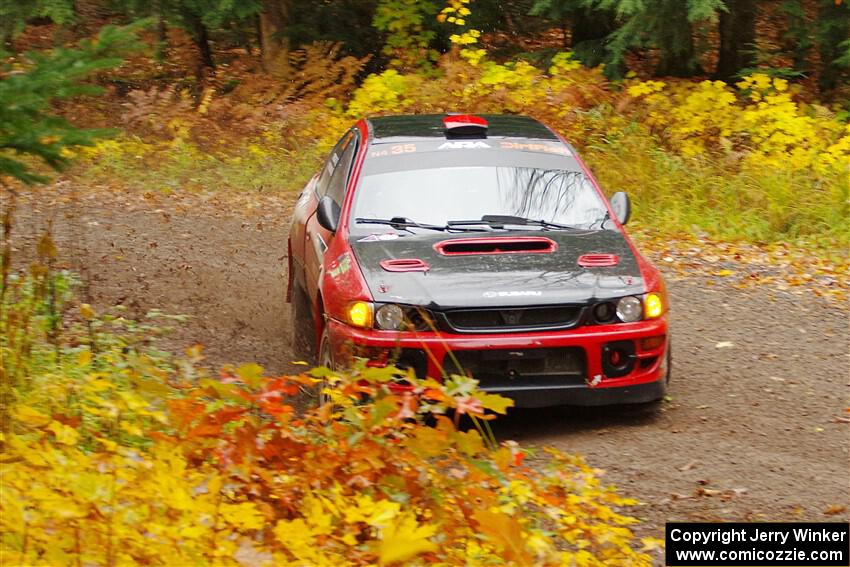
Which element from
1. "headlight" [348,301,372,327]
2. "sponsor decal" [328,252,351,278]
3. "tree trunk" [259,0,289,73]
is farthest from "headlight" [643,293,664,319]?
"tree trunk" [259,0,289,73]

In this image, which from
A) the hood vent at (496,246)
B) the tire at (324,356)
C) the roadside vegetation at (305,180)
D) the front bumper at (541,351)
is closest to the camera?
the roadside vegetation at (305,180)

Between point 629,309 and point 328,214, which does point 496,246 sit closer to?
point 629,309

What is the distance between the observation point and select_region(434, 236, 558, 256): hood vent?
698 cm

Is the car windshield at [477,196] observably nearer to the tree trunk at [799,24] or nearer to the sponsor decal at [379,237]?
the sponsor decal at [379,237]

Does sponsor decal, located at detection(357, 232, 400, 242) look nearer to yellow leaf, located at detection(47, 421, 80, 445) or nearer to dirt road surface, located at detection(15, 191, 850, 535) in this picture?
dirt road surface, located at detection(15, 191, 850, 535)

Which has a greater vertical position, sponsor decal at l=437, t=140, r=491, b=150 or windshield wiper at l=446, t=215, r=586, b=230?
sponsor decal at l=437, t=140, r=491, b=150

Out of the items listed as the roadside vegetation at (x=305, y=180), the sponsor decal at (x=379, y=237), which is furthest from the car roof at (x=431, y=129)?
the roadside vegetation at (x=305, y=180)

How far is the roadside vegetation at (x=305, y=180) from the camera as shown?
396 cm

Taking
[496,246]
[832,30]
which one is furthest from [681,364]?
[832,30]

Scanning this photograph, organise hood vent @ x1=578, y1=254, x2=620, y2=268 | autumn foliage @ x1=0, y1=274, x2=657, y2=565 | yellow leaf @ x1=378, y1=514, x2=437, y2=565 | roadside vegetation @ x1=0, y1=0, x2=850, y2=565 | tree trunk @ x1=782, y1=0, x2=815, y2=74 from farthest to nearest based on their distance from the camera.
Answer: tree trunk @ x1=782, y1=0, x2=815, y2=74 → hood vent @ x1=578, y1=254, x2=620, y2=268 → roadside vegetation @ x1=0, y1=0, x2=850, y2=565 → autumn foliage @ x1=0, y1=274, x2=657, y2=565 → yellow leaf @ x1=378, y1=514, x2=437, y2=565

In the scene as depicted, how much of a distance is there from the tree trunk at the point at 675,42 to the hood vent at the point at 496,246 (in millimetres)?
9180

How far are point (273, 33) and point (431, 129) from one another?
12375mm

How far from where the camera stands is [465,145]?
8078 millimetres

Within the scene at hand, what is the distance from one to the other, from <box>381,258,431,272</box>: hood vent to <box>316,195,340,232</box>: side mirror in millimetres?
799
